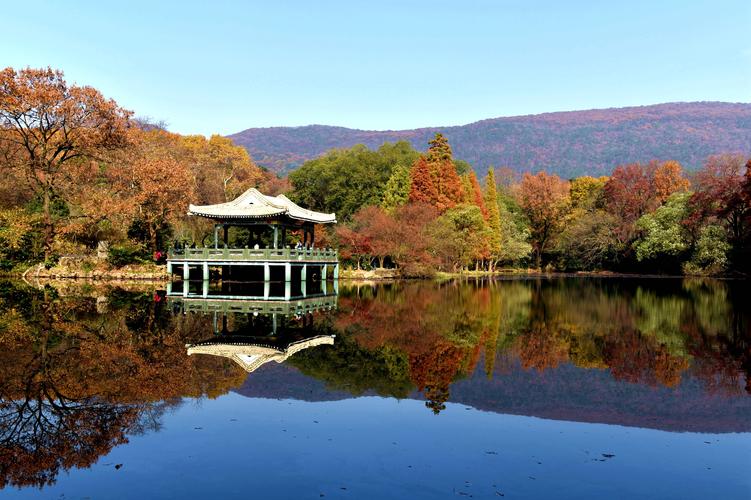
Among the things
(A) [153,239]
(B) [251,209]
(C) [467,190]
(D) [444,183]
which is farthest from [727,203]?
(A) [153,239]

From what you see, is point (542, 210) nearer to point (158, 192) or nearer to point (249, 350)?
point (158, 192)

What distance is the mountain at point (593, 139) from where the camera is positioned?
155250mm

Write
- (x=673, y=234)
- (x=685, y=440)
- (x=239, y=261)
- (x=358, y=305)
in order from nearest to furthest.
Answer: (x=685, y=440) < (x=358, y=305) < (x=239, y=261) < (x=673, y=234)

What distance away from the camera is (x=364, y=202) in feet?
176

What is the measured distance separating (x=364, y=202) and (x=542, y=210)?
21.2m

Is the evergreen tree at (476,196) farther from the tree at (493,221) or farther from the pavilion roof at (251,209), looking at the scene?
the pavilion roof at (251,209)

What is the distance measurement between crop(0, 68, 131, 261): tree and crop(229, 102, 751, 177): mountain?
111 m

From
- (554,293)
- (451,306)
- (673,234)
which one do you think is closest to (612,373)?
(451,306)

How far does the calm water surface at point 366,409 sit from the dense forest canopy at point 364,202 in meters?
19.9

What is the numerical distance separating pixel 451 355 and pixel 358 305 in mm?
10378

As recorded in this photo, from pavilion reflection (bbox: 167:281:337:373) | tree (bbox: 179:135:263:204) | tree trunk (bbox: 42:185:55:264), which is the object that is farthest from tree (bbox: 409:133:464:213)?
tree trunk (bbox: 42:185:55:264)

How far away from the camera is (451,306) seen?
22375 millimetres

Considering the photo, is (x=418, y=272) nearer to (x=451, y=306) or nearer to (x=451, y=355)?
(x=451, y=306)

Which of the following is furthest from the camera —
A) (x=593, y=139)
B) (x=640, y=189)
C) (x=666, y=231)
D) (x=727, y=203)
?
(x=593, y=139)
